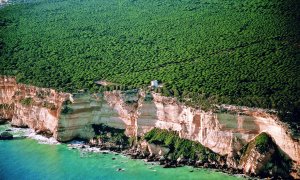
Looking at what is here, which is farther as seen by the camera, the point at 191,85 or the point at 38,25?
the point at 38,25

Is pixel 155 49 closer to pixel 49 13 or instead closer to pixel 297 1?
pixel 297 1

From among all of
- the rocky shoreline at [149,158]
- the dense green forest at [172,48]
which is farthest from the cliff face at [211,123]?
the rocky shoreline at [149,158]

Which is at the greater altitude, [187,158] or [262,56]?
[262,56]

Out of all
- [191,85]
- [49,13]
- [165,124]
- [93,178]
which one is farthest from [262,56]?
[49,13]

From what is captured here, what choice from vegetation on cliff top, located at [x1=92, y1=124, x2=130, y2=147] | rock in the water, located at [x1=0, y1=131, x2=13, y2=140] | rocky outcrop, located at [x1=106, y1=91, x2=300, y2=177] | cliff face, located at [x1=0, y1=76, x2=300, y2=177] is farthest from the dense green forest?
rock in the water, located at [x1=0, y1=131, x2=13, y2=140]

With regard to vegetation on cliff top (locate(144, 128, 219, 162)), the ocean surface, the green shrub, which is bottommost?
the ocean surface

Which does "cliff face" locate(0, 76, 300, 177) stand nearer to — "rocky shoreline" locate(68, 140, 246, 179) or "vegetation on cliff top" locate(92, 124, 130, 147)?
"vegetation on cliff top" locate(92, 124, 130, 147)

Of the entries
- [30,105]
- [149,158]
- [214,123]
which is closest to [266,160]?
[214,123]
